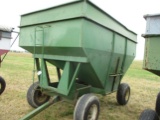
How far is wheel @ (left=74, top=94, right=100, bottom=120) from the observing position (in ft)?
12.4

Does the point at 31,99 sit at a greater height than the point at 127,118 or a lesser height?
greater

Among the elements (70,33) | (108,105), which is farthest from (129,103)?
(70,33)

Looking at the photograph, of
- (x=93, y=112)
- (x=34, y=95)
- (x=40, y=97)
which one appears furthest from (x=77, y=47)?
(x=40, y=97)

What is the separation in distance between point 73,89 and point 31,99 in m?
1.32

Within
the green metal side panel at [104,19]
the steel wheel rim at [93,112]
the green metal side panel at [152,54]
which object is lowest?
the steel wheel rim at [93,112]

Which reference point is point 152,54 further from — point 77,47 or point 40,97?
point 40,97

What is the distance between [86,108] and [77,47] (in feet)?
3.87

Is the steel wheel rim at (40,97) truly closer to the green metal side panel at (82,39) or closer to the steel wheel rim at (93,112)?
the green metal side panel at (82,39)

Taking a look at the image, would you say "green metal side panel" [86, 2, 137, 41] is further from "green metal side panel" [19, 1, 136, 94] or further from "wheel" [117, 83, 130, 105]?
"wheel" [117, 83, 130, 105]

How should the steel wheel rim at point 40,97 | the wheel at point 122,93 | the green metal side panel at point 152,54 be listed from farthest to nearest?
1. the wheel at point 122,93
2. the steel wheel rim at point 40,97
3. the green metal side panel at point 152,54

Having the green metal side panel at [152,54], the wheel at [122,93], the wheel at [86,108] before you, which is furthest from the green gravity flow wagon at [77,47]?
the green metal side panel at [152,54]

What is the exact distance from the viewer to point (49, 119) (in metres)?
4.52

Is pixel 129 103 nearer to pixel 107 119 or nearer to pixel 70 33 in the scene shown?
pixel 107 119

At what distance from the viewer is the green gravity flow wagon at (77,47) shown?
3.80m
